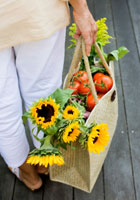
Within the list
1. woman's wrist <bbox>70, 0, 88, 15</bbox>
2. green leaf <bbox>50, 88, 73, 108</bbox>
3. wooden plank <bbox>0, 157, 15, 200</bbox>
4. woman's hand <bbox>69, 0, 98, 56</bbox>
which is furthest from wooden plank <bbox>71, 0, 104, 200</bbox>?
woman's wrist <bbox>70, 0, 88, 15</bbox>

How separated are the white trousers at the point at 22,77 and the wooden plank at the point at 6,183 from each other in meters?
0.26

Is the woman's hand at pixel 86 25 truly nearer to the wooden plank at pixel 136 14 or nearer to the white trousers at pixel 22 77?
the white trousers at pixel 22 77

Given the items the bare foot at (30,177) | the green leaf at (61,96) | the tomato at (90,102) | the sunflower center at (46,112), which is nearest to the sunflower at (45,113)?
the sunflower center at (46,112)

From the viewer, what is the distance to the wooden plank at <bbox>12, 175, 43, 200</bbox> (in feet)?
3.58

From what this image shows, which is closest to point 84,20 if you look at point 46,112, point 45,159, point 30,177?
point 46,112

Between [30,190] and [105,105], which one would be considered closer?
[105,105]

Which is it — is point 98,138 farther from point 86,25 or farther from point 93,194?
point 93,194

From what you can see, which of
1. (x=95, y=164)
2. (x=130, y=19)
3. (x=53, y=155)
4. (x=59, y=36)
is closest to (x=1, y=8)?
(x=59, y=36)

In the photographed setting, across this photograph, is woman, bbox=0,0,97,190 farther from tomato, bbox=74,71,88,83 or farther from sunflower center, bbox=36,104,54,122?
sunflower center, bbox=36,104,54,122

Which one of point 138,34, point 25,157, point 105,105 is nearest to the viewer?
point 105,105

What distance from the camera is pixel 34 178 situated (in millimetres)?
1081

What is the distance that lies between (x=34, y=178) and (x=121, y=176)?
0.41m

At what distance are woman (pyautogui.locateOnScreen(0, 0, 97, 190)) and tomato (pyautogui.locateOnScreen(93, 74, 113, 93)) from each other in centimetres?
15

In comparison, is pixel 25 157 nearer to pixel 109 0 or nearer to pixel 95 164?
pixel 95 164
